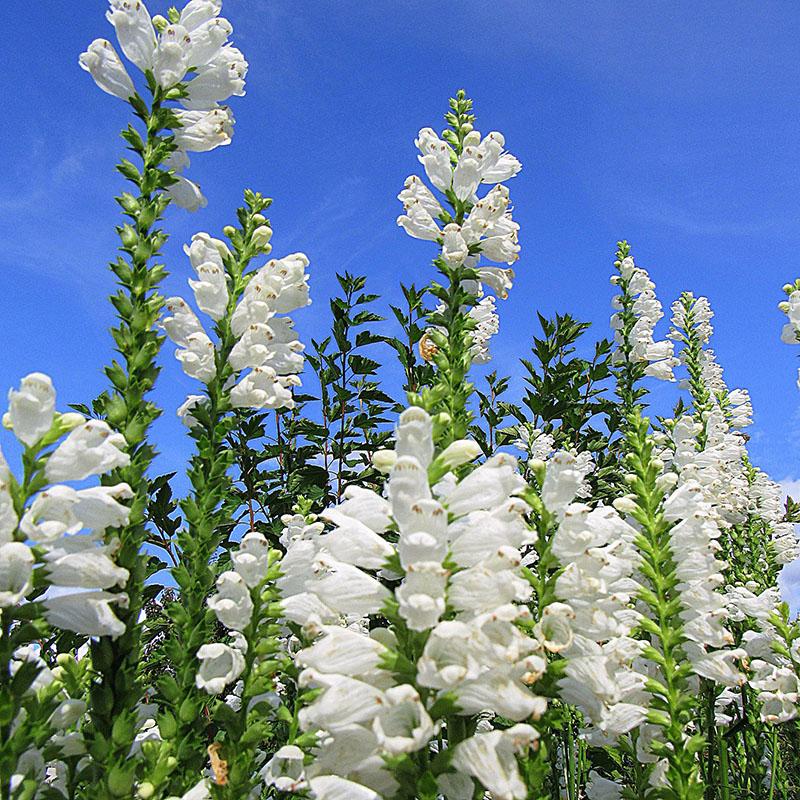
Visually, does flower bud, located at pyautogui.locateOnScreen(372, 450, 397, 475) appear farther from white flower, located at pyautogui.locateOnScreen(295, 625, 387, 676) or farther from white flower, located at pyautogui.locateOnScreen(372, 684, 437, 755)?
white flower, located at pyautogui.locateOnScreen(372, 684, 437, 755)

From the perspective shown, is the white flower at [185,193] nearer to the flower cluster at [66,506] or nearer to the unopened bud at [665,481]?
the flower cluster at [66,506]

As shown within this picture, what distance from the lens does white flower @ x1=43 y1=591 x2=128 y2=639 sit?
269 cm

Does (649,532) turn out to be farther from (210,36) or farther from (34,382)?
(210,36)

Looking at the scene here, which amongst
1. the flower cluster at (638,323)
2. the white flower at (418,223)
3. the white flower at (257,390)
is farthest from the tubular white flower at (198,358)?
the flower cluster at (638,323)

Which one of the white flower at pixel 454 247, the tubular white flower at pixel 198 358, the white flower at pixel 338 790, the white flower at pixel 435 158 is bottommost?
the white flower at pixel 338 790

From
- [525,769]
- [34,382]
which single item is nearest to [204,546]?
[34,382]

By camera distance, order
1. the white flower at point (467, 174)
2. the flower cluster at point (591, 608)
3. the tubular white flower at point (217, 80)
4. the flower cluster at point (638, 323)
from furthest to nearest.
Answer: the flower cluster at point (638, 323) < the white flower at point (467, 174) < the tubular white flower at point (217, 80) < the flower cluster at point (591, 608)

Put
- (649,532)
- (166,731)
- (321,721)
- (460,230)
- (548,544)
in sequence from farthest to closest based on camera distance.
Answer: (460,230) → (649,532) → (548,544) → (166,731) → (321,721)

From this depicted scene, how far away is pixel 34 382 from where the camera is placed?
106 inches

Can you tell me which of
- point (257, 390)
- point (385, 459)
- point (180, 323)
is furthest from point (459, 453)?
point (180, 323)

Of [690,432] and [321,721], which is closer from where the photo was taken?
[321,721]

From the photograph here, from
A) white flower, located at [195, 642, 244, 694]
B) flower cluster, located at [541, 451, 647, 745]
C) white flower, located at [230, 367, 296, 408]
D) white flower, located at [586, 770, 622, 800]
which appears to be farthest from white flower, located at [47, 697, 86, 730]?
white flower, located at [586, 770, 622, 800]

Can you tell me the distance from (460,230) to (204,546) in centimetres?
216

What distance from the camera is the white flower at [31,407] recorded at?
2691 millimetres
